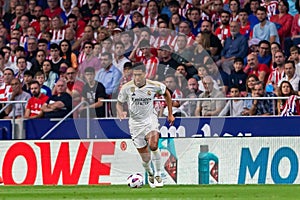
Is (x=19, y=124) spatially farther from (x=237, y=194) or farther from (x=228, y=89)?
(x=237, y=194)

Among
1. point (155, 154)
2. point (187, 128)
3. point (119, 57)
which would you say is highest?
point (119, 57)

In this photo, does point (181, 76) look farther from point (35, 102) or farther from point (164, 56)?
point (35, 102)

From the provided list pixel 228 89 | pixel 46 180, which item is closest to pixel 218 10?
pixel 228 89

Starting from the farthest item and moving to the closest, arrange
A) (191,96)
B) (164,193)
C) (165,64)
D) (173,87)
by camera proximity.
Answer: (165,64)
(173,87)
(191,96)
(164,193)

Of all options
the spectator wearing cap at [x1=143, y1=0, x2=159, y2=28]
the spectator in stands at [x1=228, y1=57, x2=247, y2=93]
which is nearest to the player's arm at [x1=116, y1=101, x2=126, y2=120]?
the spectator in stands at [x1=228, y1=57, x2=247, y2=93]

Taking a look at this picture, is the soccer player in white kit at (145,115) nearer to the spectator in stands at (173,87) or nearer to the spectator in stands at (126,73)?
the spectator in stands at (173,87)

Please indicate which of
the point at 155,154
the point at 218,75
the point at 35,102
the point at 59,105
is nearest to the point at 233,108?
the point at 218,75

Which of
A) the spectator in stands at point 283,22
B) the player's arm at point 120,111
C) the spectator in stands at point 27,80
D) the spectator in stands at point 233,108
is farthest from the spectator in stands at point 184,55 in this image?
the player's arm at point 120,111

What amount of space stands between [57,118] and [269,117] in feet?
16.0

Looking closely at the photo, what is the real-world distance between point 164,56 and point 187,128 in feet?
7.14

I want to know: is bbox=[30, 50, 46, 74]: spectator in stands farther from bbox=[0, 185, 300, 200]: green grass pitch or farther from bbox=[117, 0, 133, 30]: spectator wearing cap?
bbox=[0, 185, 300, 200]: green grass pitch

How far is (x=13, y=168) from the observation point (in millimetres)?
20719

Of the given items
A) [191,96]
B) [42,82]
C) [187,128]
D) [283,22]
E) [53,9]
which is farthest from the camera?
[53,9]

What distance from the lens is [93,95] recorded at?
21.8 meters
